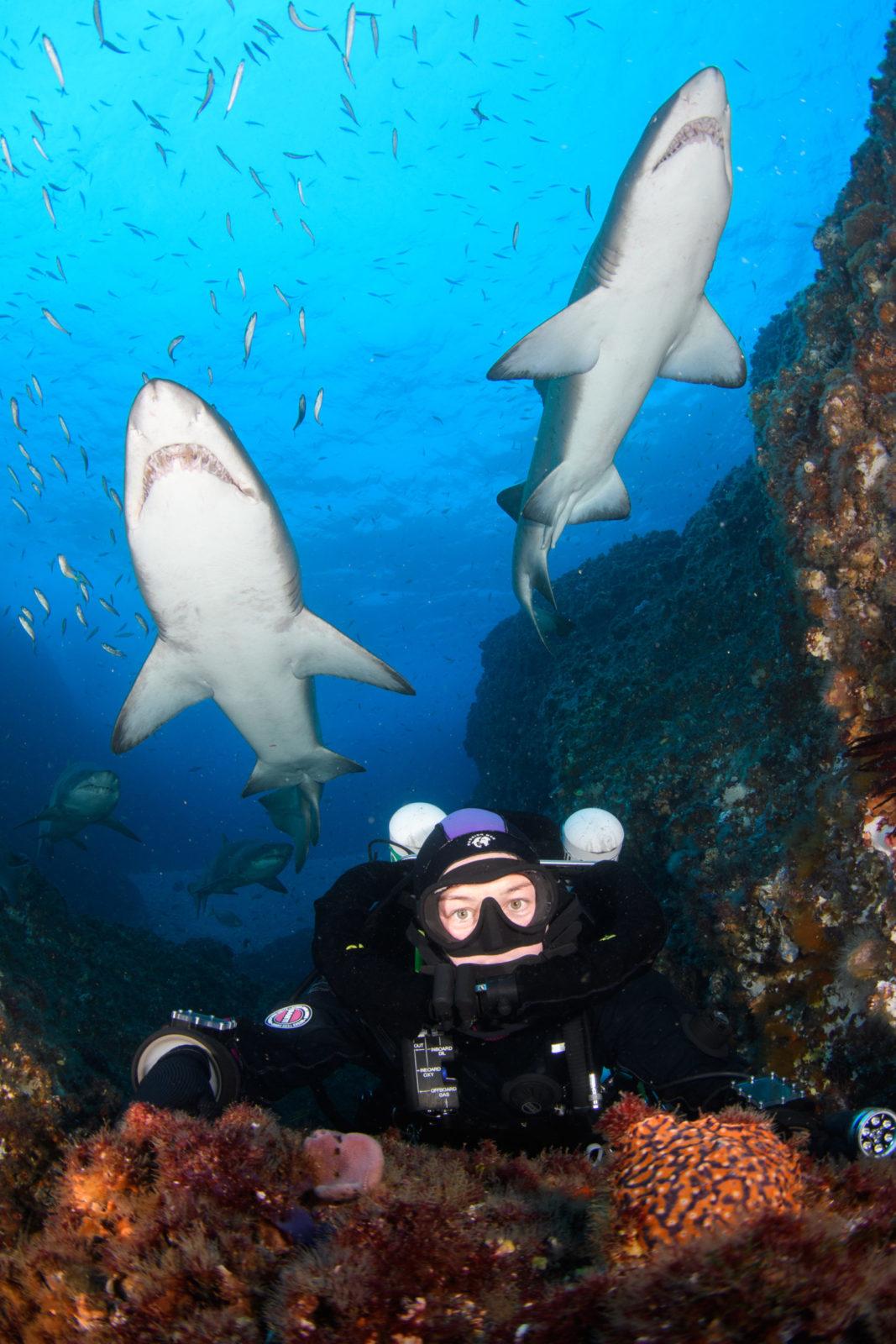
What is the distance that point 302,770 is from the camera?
28.9 feet

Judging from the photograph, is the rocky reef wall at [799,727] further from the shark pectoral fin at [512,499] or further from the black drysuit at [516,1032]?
the shark pectoral fin at [512,499]

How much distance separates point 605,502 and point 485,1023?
22.1ft

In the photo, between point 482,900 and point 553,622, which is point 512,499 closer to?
point 553,622

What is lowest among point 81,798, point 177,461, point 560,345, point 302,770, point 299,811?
point 299,811

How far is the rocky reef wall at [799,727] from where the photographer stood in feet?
11.5

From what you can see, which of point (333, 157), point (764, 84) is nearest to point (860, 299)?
point (764, 84)

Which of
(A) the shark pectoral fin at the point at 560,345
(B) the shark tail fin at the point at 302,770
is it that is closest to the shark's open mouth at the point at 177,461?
(A) the shark pectoral fin at the point at 560,345

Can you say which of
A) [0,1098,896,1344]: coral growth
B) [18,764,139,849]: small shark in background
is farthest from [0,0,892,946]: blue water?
[0,1098,896,1344]: coral growth

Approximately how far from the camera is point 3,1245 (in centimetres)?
206

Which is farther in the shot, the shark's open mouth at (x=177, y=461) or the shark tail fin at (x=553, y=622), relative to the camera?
the shark tail fin at (x=553, y=622)

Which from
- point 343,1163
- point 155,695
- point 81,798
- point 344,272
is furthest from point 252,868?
point 344,272

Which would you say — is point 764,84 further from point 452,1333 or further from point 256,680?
point 452,1333

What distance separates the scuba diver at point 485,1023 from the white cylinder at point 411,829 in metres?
1.34

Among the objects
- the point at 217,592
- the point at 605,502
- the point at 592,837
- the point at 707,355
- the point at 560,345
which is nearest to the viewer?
the point at 592,837
